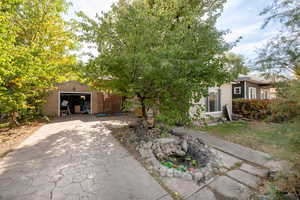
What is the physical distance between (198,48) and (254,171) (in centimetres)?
359

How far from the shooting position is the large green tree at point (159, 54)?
321cm

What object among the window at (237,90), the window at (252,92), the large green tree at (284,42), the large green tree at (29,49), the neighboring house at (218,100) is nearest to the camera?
the large green tree at (284,42)

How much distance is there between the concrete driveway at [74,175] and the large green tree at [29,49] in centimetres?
238

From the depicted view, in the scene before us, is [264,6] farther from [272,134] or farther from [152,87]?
[152,87]

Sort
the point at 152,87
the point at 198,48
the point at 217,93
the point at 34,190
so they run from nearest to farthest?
the point at 34,190, the point at 198,48, the point at 152,87, the point at 217,93

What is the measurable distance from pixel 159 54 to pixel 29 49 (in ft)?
16.3

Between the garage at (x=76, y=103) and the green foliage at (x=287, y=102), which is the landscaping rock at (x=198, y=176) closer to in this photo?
the green foliage at (x=287, y=102)

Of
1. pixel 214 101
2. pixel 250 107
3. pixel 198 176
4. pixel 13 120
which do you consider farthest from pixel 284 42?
pixel 13 120

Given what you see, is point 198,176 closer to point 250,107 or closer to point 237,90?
point 250,107

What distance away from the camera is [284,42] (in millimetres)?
2582

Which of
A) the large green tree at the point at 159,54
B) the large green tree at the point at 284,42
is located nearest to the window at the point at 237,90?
the large green tree at the point at 159,54

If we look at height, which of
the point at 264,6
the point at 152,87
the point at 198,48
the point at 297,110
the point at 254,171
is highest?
the point at 264,6

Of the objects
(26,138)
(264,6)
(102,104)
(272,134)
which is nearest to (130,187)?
(272,134)

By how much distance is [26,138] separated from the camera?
196 inches
